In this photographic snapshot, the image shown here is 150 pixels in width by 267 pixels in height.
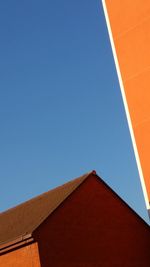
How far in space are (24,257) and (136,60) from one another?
8.46 meters

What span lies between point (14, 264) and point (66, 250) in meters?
1.80

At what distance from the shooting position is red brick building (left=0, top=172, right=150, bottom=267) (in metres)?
15.5

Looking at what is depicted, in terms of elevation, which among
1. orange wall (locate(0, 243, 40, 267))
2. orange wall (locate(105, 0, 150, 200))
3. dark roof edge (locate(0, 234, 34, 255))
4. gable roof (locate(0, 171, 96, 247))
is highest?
orange wall (locate(105, 0, 150, 200))

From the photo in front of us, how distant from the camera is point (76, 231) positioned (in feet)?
55.7

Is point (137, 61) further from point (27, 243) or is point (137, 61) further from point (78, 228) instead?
point (27, 243)

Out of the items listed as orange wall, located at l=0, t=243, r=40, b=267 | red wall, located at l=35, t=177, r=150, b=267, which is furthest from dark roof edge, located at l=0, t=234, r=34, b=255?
red wall, located at l=35, t=177, r=150, b=267

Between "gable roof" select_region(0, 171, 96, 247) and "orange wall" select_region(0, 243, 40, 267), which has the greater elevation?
"gable roof" select_region(0, 171, 96, 247)

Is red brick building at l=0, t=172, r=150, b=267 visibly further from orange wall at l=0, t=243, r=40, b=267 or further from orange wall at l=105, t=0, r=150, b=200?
orange wall at l=105, t=0, r=150, b=200

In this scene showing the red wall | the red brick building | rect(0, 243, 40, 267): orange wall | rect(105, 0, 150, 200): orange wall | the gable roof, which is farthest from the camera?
rect(105, 0, 150, 200): orange wall

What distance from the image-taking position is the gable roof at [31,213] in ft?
53.1

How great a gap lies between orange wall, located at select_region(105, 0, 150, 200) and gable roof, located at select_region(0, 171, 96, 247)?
2.62 metres

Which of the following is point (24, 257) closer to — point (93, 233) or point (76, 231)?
point (76, 231)

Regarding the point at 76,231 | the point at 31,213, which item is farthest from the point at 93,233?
the point at 31,213

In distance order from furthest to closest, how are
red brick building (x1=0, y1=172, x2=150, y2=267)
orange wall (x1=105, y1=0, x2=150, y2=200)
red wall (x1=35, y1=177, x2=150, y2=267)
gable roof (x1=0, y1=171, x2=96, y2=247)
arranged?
orange wall (x1=105, y1=0, x2=150, y2=200) < gable roof (x1=0, y1=171, x2=96, y2=247) < red wall (x1=35, y1=177, x2=150, y2=267) < red brick building (x1=0, y1=172, x2=150, y2=267)
